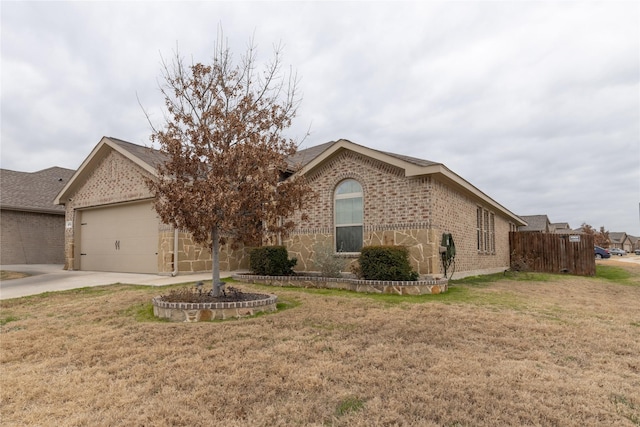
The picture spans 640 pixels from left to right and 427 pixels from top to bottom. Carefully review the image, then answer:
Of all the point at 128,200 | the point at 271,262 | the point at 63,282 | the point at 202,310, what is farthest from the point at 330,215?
the point at 63,282

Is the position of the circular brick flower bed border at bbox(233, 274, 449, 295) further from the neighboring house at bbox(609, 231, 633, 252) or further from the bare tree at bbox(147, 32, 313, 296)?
the neighboring house at bbox(609, 231, 633, 252)

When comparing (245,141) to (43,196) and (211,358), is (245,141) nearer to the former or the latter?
(211,358)

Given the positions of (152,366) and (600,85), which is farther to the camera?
(600,85)

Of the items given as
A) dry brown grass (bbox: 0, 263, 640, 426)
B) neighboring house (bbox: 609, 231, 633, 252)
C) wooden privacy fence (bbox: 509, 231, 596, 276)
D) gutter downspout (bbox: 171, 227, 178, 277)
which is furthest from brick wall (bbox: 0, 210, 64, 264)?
neighboring house (bbox: 609, 231, 633, 252)

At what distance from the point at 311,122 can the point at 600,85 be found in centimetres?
1320

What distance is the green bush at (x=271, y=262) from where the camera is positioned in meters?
11.6

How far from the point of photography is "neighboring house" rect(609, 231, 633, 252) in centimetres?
9312

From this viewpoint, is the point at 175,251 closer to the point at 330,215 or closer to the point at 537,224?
the point at 330,215

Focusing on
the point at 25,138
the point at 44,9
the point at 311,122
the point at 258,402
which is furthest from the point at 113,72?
the point at 25,138

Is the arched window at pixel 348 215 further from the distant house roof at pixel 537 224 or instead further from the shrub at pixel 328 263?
the distant house roof at pixel 537 224

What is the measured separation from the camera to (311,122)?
30.0ft

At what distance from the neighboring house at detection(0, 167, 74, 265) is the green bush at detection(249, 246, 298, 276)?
13678mm

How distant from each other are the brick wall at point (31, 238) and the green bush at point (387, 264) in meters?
17.4

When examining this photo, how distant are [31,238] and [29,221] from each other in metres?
0.84
